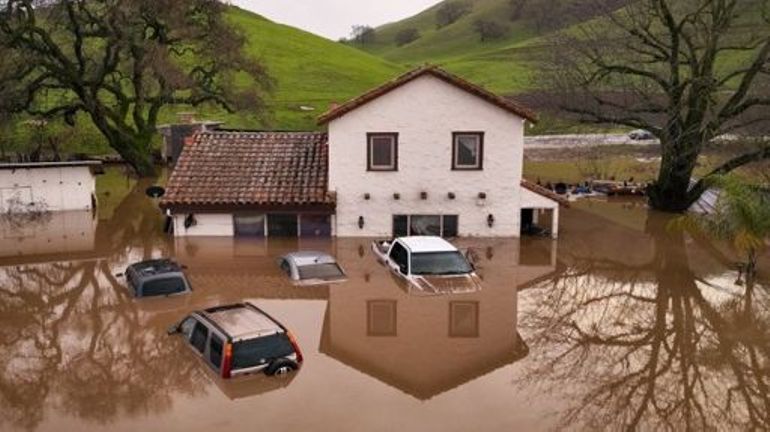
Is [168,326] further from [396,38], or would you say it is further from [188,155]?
[396,38]

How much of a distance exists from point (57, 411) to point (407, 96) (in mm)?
17570

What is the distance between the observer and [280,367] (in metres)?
14.7

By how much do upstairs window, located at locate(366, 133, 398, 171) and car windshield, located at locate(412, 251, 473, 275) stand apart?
6732mm

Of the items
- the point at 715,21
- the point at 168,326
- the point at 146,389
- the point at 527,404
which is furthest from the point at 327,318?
the point at 715,21

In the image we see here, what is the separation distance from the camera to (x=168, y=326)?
1803 cm

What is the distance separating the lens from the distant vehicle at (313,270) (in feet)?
71.6

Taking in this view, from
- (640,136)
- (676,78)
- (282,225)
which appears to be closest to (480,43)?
(640,136)

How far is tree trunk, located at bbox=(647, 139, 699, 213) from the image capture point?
108 ft

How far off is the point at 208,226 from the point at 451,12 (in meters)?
169

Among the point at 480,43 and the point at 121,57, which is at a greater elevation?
the point at 480,43

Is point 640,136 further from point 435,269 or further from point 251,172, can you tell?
point 435,269

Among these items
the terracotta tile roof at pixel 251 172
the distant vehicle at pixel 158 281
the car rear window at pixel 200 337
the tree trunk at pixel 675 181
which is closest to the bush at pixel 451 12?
the tree trunk at pixel 675 181

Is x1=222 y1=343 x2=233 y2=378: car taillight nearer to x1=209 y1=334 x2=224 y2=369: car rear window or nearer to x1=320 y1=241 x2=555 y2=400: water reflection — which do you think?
x1=209 y1=334 x2=224 y2=369: car rear window

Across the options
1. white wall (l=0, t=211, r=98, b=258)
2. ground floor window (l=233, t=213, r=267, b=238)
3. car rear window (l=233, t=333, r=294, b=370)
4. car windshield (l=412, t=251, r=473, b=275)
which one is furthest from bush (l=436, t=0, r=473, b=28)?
car rear window (l=233, t=333, r=294, b=370)
